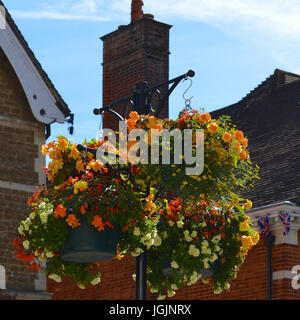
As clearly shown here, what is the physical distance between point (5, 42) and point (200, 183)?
8.82 m

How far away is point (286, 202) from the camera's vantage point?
64.6 ft

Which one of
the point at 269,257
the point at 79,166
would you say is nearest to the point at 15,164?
the point at 269,257

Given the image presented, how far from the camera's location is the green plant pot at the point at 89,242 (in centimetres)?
1048

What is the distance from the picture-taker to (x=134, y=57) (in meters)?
25.4

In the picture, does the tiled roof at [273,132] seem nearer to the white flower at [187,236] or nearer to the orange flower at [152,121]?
the white flower at [187,236]

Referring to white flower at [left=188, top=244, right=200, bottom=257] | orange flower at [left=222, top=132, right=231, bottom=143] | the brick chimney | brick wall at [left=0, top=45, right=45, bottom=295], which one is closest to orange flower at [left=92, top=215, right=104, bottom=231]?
white flower at [left=188, top=244, right=200, bottom=257]

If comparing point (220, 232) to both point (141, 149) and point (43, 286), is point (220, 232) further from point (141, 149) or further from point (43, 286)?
point (43, 286)

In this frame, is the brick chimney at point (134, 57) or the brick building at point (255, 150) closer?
the brick building at point (255, 150)

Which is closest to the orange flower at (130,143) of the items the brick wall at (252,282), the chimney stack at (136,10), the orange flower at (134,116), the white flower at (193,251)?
the orange flower at (134,116)

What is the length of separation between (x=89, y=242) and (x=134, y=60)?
50.3ft

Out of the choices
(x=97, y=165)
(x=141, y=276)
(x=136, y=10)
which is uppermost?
(x=136, y=10)

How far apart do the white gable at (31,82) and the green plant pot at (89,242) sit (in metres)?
8.36

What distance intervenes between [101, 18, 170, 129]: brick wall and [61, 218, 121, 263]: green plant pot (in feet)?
47.6

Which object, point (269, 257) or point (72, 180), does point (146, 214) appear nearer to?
point (72, 180)
